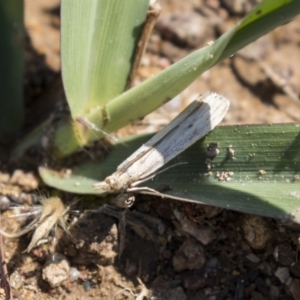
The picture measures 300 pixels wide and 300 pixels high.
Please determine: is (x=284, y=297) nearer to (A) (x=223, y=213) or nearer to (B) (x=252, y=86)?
(A) (x=223, y=213)

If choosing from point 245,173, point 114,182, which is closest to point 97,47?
point 114,182

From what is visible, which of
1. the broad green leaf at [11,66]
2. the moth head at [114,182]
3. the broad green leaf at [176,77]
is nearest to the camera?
the broad green leaf at [176,77]

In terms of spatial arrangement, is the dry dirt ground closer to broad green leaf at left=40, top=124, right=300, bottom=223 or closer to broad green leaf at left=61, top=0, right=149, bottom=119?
broad green leaf at left=40, top=124, right=300, bottom=223

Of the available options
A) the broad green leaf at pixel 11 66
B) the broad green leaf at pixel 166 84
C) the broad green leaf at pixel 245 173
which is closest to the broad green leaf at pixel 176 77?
the broad green leaf at pixel 166 84

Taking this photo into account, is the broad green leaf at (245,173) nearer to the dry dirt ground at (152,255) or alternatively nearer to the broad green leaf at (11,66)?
the dry dirt ground at (152,255)

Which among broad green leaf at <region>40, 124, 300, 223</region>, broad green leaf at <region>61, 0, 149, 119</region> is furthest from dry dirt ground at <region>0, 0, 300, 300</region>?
broad green leaf at <region>61, 0, 149, 119</region>

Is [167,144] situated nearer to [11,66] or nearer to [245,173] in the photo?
[245,173]
